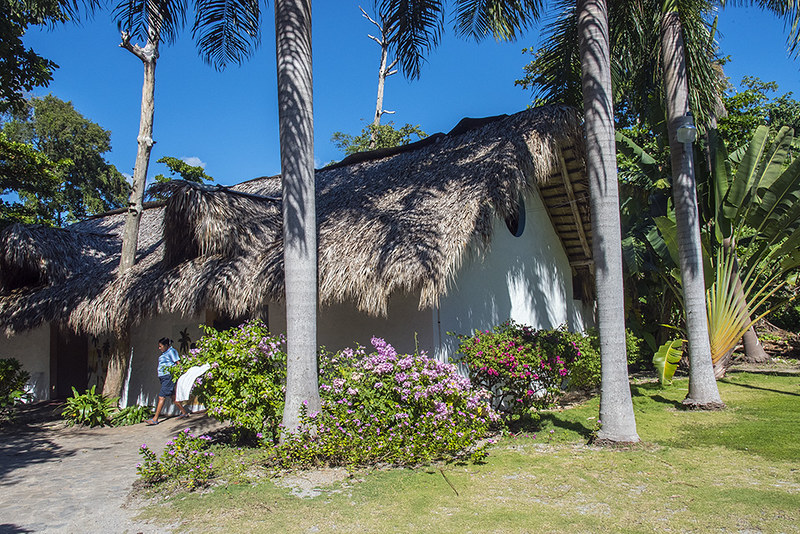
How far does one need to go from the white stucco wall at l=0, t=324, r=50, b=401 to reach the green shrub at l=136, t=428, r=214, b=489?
8.71 metres

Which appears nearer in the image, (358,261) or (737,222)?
(358,261)

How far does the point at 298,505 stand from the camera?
4.28 meters

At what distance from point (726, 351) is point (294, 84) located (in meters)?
8.55

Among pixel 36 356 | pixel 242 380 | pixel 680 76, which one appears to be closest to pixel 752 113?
pixel 680 76

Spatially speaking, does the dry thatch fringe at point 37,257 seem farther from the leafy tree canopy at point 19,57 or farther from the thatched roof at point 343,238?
the leafy tree canopy at point 19,57

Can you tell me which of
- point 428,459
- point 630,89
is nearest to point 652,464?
point 428,459

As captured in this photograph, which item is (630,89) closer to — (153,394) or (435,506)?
(435,506)

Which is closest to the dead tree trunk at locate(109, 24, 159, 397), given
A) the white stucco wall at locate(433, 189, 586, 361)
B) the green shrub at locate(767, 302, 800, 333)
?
the white stucco wall at locate(433, 189, 586, 361)

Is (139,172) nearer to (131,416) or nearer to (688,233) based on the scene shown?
(131,416)

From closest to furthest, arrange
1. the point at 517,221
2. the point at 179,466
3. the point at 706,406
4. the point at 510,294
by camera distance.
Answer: the point at 179,466, the point at 706,406, the point at 510,294, the point at 517,221

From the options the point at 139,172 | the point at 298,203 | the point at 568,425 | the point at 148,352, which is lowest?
the point at 568,425

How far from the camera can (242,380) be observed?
6.05 metres

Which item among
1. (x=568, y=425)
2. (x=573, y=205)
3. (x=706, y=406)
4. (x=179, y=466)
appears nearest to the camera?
(x=179, y=466)

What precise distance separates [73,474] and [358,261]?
3915 mm
